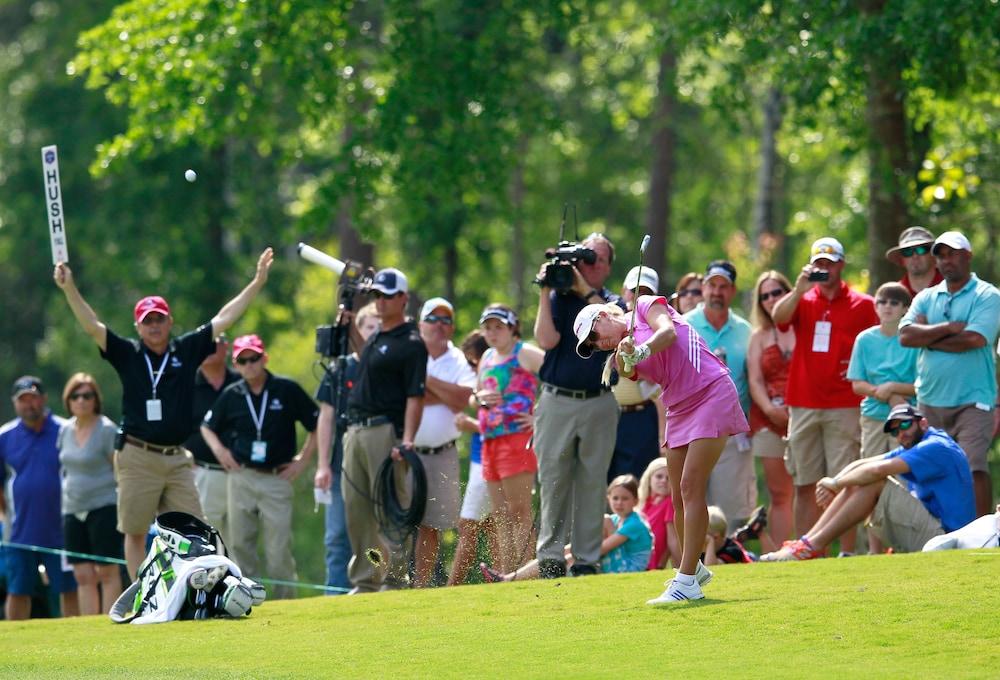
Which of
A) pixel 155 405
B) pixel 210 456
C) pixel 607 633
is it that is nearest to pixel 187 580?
pixel 155 405

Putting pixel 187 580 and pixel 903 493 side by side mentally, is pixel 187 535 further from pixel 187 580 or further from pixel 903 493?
pixel 903 493

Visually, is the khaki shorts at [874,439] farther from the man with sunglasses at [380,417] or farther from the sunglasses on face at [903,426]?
the man with sunglasses at [380,417]

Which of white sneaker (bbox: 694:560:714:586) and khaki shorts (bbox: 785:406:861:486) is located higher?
khaki shorts (bbox: 785:406:861:486)

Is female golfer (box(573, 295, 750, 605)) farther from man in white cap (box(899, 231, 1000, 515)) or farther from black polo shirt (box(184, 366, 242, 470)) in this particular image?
black polo shirt (box(184, 366, 242, 470))

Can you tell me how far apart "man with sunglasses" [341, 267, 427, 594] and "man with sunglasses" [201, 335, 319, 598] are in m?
1.32

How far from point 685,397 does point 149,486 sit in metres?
4.55

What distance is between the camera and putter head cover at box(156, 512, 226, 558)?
11805mm

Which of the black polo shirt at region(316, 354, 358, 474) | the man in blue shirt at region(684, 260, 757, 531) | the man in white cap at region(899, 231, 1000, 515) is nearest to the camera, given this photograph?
the man in white cap at region(899, 231, 1000, 515)

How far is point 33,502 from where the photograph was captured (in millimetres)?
15984

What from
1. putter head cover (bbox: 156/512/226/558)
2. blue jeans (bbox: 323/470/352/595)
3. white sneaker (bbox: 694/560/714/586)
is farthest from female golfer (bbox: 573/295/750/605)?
blue jeans (bbox: 323/470/352/595)

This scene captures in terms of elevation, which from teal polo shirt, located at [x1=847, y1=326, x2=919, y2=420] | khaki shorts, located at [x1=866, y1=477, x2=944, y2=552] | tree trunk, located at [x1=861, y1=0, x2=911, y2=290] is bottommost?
khaki shorts, located at [x1=866, y1=477, x2=944, y2=552]

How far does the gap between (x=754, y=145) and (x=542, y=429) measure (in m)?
29.2

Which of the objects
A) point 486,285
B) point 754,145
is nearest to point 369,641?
point 486,285

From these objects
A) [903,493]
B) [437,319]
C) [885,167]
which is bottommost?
[903,493]
